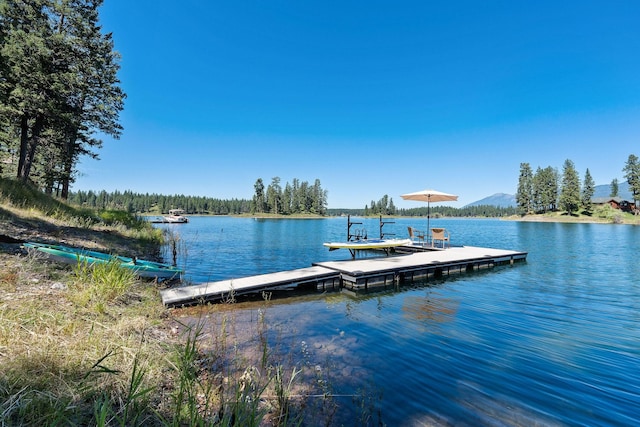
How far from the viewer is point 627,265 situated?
51.1 feet

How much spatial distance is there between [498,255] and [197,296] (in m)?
15.7

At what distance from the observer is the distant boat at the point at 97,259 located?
6.90m

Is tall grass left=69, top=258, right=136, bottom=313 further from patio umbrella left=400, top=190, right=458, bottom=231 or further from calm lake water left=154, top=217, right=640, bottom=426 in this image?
patio umbrella left=400, top=190, right=458, bottom=231

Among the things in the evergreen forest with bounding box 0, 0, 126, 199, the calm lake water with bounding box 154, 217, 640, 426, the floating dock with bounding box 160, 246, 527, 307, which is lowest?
the calm lake water with bounding box 154, 217, 640, 426

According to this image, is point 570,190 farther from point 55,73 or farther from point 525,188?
point 55,73

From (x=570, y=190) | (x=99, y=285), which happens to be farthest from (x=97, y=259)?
(x=570, y=190)

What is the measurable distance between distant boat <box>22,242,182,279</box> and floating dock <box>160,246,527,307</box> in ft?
3.81

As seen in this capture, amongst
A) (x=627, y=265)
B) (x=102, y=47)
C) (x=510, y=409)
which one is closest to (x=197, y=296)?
(x=510, y=409)

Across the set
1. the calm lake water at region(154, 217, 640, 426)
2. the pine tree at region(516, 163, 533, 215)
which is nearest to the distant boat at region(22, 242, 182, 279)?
the calm lake water at region(154, 217, 640, 426)

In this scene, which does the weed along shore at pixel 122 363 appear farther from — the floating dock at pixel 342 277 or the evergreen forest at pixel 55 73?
the evergreen forest at pixel 55 73

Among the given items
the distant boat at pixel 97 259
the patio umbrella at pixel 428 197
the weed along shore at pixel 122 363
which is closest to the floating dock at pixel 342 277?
the weed along shore at pixel 122 363

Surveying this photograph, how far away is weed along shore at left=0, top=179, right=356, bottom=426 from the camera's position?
2.31 metres

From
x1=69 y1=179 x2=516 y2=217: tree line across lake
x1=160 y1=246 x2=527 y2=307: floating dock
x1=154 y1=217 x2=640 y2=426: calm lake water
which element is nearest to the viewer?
x1=154 y1=217 x2=640 y2=426: calm lake water

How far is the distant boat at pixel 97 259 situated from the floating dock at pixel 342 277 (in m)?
1.16
